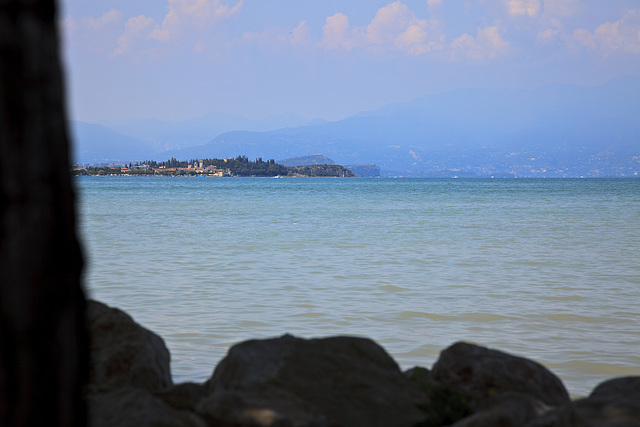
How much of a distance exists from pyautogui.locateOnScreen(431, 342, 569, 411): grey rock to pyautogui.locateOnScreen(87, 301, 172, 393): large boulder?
219 cm

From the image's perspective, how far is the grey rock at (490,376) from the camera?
4609mm

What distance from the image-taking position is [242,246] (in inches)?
742

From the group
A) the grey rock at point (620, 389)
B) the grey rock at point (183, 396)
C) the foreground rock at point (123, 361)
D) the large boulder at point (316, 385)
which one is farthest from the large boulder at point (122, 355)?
the grey rock at point (620, 389)

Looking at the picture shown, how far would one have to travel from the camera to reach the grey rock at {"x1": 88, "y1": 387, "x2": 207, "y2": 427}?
11.3 ft

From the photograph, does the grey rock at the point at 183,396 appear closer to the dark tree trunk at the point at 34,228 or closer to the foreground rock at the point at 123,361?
the foreground rock at the point at 123,361

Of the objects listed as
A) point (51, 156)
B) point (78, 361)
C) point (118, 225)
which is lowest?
point (118, 225)

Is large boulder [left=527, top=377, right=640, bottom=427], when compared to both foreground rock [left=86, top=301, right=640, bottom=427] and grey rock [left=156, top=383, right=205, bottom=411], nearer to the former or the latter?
foreground rock [left=86, top=301, right=640, bottom=427]

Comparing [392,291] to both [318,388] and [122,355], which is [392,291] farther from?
[318,388]

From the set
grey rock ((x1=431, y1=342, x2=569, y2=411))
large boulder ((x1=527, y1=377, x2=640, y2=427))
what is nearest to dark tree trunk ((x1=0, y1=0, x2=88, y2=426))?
large boulder ((x1=527, y1=377, x2=640, y2=427))

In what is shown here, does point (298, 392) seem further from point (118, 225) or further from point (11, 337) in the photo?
point (118, 225)

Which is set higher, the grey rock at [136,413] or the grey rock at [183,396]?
the grey rock at [136,413]

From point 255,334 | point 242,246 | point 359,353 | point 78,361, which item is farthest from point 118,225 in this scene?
point 78,361

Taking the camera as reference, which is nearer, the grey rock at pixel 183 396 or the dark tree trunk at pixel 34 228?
the dark tree trunk at pixel 34 228

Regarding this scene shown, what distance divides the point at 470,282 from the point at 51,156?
10909 millimetres
